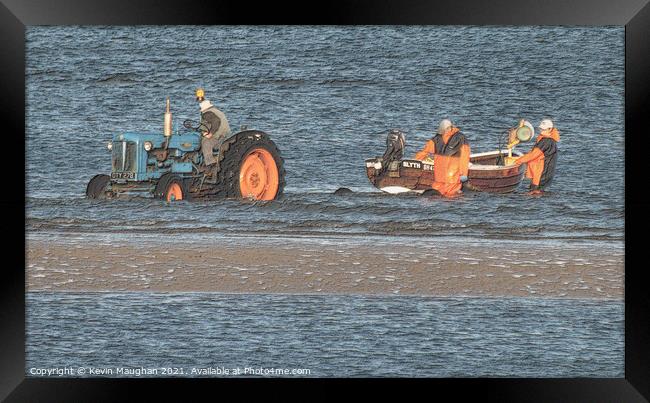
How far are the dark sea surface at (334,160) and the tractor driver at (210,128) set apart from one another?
5 cm

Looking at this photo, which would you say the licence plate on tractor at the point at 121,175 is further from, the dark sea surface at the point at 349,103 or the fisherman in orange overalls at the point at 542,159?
the fisherman in orange overalls at the point at 542,159

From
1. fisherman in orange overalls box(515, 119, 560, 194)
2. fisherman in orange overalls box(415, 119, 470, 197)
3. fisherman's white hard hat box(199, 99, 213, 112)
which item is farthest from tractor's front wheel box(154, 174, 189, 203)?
fisherman in orange overalls box(515, 119, 560, 194)

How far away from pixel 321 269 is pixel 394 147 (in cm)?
81

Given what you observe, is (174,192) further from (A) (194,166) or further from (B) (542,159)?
(B) (542,159)

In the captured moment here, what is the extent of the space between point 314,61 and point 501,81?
108 centimetres

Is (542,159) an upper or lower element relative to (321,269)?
upper

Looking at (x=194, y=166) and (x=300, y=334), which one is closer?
(x=300, y=334)

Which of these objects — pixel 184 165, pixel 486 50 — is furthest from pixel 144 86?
pixel 486 50

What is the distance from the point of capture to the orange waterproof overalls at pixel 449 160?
398 centimetres

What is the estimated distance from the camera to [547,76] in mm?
4008

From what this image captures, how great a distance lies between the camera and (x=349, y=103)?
4.00 metres
